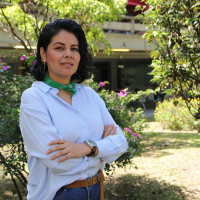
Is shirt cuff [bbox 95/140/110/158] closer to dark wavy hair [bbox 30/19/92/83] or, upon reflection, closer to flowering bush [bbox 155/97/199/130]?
dark wavy hair [bbox 30/19/92/83]

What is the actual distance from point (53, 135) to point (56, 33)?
621mm

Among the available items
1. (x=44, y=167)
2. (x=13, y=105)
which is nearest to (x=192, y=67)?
(x=44, y=167)

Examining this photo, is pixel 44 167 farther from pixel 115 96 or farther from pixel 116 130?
pixel 115 96

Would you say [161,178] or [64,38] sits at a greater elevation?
[64,38]

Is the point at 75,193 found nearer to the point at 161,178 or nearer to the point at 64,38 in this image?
the point at 64,38

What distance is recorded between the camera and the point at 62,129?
140cm

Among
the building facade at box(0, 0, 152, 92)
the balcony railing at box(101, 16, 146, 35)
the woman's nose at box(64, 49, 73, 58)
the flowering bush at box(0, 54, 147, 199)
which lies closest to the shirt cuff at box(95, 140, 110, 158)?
the woman's nose at box(64, 49, 73, 58)

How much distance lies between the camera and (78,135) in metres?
1.44

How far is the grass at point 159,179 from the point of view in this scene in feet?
11.8

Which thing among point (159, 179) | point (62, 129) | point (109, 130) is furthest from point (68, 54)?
point (159, 179)

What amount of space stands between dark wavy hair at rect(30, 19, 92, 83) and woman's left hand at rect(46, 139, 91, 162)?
51 centimetres

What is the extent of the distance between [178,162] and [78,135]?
12.3ft

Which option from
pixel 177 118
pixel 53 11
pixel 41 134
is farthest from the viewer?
pixel 177 118

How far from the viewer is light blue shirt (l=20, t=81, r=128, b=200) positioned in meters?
1.33
